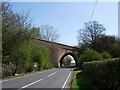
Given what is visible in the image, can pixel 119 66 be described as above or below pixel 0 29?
below

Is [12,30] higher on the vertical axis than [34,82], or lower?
higher

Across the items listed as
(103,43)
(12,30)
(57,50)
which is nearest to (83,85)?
(12,30)

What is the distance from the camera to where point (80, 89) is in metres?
15.5

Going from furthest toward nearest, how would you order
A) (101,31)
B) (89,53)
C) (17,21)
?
(101,31)
(89,53)
(17,21)

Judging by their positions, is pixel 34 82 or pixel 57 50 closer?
pixel 34 82

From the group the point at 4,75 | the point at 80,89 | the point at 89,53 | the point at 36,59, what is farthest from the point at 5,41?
the point at 36,59

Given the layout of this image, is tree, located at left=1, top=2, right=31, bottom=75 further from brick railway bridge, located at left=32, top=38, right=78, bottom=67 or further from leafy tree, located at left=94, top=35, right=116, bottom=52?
brick railway bridge, located at left=32, top=38, right=78, bottom=67

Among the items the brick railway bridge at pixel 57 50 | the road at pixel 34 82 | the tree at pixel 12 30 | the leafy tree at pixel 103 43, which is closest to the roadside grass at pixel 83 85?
the road at pixel 34 82

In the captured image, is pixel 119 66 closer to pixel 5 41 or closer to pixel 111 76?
pixel 111 76

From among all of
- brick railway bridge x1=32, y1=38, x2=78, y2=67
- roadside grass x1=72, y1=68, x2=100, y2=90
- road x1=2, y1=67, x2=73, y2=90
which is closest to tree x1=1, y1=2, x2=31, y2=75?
road x1=2, y1=67, x2=73, y2=90

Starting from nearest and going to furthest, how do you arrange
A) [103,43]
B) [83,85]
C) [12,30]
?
1. [83,85]
2. [12,30]
3. [103,43]

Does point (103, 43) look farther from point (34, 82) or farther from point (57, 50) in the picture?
point (34, 82)

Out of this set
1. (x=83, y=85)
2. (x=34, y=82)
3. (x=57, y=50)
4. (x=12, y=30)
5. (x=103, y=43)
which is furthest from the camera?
(x=57, y=50)

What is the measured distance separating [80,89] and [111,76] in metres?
5.29
